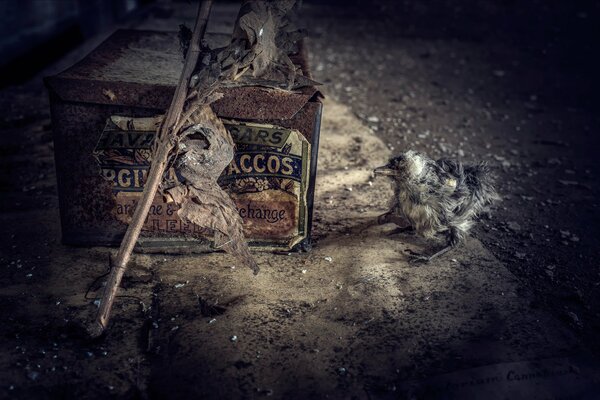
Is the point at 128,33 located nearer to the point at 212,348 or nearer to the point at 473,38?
the point at 212,348

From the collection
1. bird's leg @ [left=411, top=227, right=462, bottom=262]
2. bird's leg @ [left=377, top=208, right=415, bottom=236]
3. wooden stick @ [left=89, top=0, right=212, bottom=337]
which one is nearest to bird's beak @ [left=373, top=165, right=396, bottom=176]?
bird's leg @ [left=377, top=208, right=415, bottom=236]

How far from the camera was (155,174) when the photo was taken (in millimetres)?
2611

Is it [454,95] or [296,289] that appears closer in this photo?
[296,289]

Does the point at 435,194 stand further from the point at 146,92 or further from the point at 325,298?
the point at 146,92

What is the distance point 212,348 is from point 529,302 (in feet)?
5.86

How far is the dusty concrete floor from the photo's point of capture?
8.05ft

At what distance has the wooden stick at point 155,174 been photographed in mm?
2557

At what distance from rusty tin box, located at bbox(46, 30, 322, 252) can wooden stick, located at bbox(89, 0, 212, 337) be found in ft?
1.06

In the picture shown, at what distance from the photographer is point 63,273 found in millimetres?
3084

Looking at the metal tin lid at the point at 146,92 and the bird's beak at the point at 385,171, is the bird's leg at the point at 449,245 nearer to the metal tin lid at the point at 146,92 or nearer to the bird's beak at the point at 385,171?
the bird's beak at the point at 385,171

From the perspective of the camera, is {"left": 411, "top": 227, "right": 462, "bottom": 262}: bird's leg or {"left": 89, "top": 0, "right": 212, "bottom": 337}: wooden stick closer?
{"left": 89, "top": 0, "right": 212, "bottom": 337}: wooden stick

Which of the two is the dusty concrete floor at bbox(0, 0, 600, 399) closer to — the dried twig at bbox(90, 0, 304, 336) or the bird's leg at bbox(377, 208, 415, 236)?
the bird's leg at bbox(377, 208, 415, 236)

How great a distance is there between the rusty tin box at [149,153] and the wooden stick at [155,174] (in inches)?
12.7

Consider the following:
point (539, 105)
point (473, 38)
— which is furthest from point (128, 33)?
point (473, 38)
